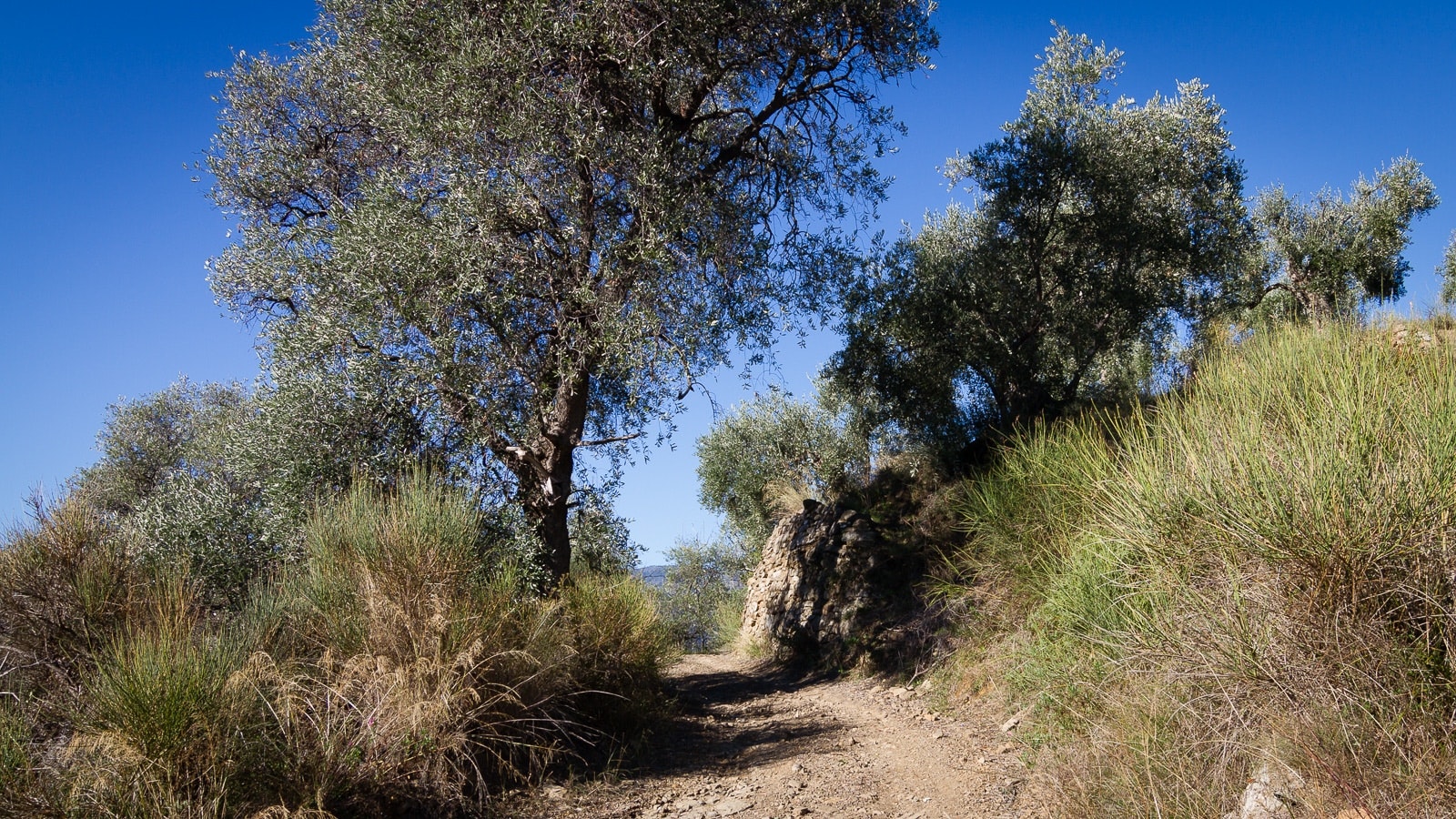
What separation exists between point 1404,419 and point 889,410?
36.4 ft

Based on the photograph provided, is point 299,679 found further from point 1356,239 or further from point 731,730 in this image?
point 1356,239

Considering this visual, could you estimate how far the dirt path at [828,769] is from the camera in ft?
17.5

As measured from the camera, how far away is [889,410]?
1462 centimetres

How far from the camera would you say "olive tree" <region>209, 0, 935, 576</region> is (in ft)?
27.4

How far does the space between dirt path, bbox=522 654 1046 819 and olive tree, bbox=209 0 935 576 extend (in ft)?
10.1

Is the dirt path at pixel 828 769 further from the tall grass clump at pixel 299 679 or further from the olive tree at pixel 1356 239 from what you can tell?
the olive tree at pixel 1356 239

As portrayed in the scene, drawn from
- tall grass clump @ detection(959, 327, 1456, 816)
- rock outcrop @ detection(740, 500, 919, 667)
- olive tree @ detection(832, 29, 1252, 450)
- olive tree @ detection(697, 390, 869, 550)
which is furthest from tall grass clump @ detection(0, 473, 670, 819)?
olive tree @ detection(697, 390, 869, 550)

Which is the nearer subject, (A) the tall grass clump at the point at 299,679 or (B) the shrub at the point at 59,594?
(A) the tall grass clump at the point at 299,679

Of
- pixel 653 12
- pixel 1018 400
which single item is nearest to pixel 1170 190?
pixel 1018 400

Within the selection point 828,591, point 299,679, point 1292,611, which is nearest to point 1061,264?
point 828,591

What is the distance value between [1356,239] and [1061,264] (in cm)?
897

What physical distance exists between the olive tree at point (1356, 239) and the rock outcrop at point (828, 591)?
35.9ft

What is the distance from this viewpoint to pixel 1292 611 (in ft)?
10.4

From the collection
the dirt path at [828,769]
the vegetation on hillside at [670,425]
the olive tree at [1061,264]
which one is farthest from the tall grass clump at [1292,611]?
the olive tree at [1061,264]
